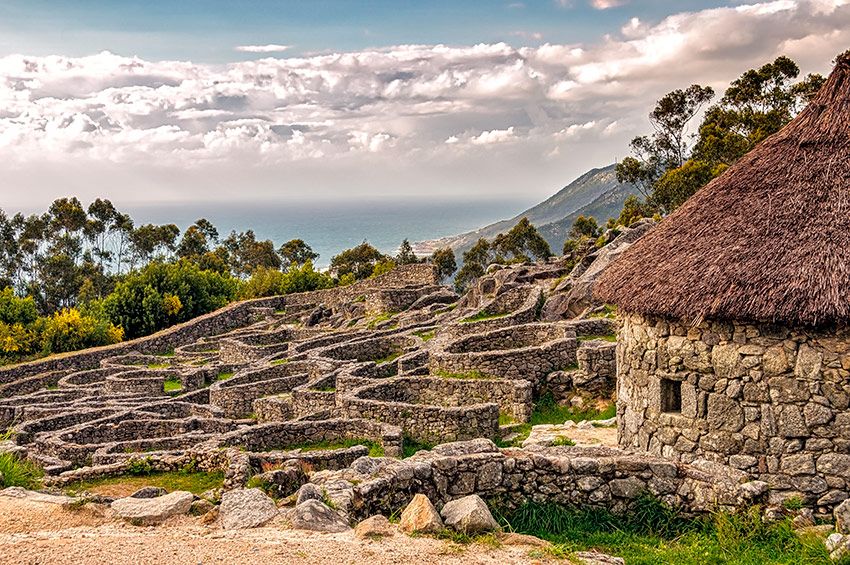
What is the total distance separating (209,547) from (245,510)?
1.14m

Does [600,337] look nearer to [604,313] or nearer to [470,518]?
[604,313]

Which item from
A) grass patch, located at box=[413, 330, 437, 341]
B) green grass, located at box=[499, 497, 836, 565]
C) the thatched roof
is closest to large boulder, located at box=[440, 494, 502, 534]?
green grass, located at box=[499, 497, 836, 565]

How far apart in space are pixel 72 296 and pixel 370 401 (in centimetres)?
9362

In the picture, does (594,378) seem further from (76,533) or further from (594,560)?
(76,533)

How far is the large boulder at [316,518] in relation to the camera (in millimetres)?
9250

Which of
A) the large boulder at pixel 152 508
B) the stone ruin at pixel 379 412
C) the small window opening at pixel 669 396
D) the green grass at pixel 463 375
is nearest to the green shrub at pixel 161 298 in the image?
the stone ruin at pixel 379 412

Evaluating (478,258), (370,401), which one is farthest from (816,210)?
(478,258)

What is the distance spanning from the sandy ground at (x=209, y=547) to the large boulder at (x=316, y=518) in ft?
0.48

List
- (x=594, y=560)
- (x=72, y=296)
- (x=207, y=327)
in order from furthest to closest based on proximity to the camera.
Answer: (x=72, y=296) → (x=207, y=327) → (x=594, y=560)

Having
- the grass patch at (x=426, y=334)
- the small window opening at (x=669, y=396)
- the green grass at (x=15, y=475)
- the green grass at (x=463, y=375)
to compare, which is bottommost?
the green grass at (x=463, y=375)

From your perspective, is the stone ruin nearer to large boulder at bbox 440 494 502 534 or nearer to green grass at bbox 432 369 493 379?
green grass at bbox 432 369 493 379

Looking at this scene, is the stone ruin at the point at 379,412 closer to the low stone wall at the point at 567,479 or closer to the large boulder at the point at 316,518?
the low stone wall at the point at 567,479

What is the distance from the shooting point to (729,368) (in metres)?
13.1

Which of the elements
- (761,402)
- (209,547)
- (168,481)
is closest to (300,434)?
(168,481)
